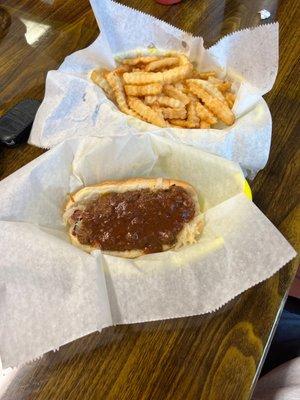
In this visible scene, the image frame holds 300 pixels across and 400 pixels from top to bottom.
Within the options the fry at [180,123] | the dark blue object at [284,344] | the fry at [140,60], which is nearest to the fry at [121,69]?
the fry at [140,60]

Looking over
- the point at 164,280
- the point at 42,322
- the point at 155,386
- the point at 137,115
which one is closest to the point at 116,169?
the point at 137,115

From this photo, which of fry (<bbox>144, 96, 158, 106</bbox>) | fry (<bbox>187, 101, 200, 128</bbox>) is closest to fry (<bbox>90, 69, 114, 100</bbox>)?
fry (<bbox>144, 96, 158, 106</bbox>)

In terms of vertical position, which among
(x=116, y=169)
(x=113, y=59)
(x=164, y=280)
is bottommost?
(x=164, y=280)

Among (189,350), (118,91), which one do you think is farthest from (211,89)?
(189,350)

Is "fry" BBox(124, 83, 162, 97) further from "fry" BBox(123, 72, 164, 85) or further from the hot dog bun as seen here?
the hot dog bun

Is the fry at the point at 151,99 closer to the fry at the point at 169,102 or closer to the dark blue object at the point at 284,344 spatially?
the fry at the point at 169,102

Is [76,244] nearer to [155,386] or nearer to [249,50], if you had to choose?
[155,386]

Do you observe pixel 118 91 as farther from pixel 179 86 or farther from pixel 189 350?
pixel 189 350
